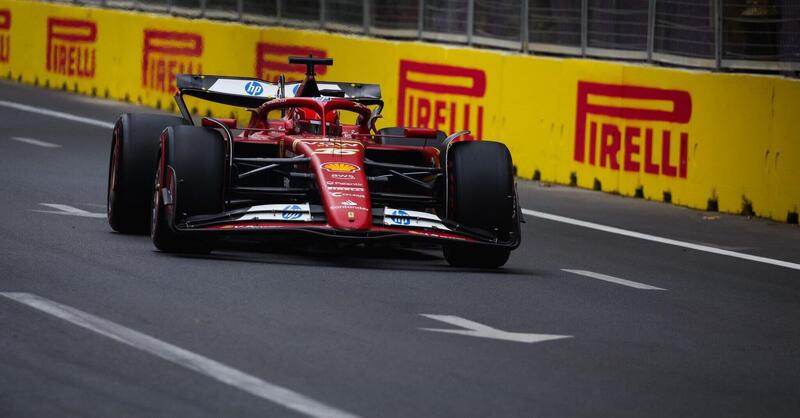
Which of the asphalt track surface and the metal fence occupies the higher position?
the metal fence

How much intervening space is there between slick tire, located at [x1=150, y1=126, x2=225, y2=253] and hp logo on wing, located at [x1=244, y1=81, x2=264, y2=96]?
2.32m

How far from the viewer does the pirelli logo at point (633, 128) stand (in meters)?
18.3

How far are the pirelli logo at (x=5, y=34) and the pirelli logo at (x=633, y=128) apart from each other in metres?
15.9

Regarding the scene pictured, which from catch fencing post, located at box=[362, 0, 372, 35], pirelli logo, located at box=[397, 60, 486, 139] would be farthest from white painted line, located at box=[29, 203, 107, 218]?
catch fencing post, located at box=[362, 0, 372, 35]

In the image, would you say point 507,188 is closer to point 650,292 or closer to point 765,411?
point 650,292

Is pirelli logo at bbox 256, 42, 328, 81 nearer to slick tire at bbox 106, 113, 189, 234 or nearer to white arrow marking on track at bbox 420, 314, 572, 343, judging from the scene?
slick tire at bbox 106, 113, 189, 234

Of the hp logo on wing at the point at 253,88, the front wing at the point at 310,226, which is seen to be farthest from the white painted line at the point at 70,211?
the front wing at the point at 310,226

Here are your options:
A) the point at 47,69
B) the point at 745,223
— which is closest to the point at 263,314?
the point at 745,223

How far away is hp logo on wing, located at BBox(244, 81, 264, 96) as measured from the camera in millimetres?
14835

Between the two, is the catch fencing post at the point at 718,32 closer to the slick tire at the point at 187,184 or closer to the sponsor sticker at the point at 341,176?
the sponsor sticker at the point at 341,176

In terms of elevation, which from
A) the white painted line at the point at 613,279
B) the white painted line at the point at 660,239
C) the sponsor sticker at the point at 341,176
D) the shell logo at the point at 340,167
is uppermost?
the shell logo at the point at 340,167

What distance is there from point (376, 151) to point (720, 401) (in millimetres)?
5318

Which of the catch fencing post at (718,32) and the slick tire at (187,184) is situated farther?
the catch fencing post at (718,32)

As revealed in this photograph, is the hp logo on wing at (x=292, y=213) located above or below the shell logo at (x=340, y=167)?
below
